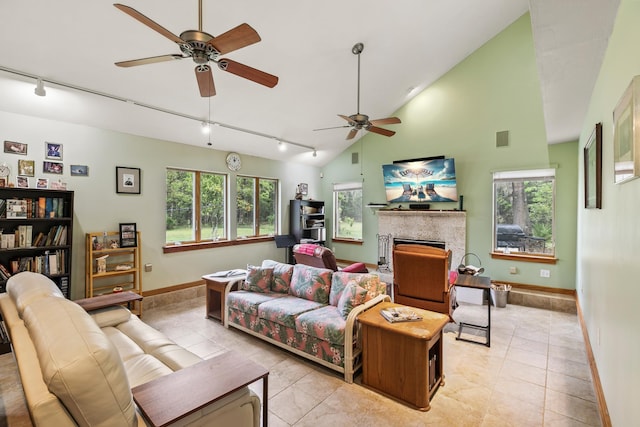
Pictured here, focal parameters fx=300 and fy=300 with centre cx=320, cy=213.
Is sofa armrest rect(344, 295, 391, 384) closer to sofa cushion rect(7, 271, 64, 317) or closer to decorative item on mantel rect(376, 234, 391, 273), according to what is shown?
sofa cushion rect(7, 271, 64, 317)

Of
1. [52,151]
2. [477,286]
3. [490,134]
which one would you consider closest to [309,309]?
[477,286]

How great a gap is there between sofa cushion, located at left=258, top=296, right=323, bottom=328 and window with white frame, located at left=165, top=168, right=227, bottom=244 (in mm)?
2621

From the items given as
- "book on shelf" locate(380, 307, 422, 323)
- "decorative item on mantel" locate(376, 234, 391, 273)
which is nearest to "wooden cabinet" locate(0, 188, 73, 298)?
"book on shelf" locate(380, 307, 422, 323)

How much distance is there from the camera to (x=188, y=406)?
1.41 meters

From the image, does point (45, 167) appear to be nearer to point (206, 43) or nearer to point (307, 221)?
point (206, 43)

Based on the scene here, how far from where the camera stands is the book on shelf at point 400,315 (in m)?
2.50

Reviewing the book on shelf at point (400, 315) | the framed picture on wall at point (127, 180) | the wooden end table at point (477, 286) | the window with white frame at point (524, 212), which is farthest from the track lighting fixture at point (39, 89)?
the window with white frame at point (524, 212)

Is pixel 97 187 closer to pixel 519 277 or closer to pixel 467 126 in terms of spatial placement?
pixel 467 126

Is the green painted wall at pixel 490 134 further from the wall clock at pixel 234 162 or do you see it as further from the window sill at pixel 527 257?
the wall clock at pixel 234 162

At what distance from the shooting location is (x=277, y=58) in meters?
3.89

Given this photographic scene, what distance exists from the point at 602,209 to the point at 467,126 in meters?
3.40

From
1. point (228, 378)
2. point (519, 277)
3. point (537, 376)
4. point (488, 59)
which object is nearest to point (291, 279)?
point (228, 378)

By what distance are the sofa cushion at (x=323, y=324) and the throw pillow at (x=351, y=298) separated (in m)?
0.08

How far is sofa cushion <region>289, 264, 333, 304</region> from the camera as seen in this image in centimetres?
346
